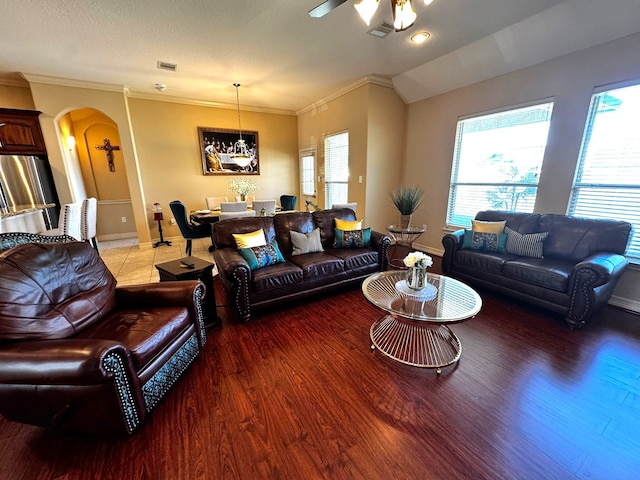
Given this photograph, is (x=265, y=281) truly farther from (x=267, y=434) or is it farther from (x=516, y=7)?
(x=516, y=7)

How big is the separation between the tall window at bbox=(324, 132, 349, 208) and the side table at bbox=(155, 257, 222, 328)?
3.60 meters

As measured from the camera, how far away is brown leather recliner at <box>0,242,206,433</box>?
1.28 meters

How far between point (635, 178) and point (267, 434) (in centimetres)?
415

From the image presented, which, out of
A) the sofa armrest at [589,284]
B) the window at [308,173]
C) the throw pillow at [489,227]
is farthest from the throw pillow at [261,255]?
the window at [308,173]

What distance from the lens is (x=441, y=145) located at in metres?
4.50

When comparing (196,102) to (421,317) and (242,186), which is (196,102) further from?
(421,317)

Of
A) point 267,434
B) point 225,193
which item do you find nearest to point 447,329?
point 267,434

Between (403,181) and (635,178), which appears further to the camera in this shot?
(403,181)

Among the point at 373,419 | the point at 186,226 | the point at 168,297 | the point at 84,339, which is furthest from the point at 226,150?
the point at 373,419

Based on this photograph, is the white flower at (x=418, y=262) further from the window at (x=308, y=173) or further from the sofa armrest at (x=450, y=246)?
the window at (x=308, y=173)

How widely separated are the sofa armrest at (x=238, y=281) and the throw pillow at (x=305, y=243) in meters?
0.75

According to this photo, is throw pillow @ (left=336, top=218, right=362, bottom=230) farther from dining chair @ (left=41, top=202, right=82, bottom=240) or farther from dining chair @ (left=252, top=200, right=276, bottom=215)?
dining chair @ (left=41, top=202, right=82, bottom=240)

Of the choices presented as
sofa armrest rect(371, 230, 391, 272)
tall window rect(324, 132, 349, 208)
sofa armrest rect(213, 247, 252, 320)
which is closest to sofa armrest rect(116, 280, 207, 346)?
sofa armrest rect(213, 247, 252, 320)

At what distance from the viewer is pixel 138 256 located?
4.80m
